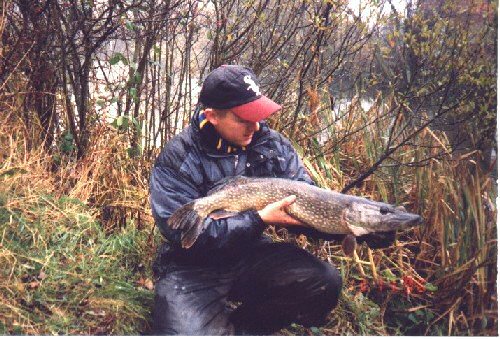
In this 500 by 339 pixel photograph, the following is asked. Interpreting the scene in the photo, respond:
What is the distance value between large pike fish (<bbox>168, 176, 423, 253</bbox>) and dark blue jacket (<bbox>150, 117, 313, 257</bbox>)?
8 centimetres

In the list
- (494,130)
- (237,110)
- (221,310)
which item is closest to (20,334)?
(221,310)

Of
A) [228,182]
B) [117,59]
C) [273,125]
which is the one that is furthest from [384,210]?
[117,59]

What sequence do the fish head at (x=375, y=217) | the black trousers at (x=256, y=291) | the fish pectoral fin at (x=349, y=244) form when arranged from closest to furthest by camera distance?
the fish head at (x=375, y=217), the fish pectoral fin at (x=349, y=244), the black trousers at (x=256, y=291)

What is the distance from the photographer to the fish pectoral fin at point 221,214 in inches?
119

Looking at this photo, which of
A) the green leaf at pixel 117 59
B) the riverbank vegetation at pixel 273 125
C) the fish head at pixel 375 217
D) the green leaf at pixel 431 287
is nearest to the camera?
the fish head at pixel 375 217

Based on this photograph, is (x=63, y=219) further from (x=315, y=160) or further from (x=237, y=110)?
(x=315, y=160)

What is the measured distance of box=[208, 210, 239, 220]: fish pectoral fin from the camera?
3020mm

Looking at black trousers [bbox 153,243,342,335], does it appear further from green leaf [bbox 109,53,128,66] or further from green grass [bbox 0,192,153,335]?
green leaf [bbox 109,53,128,66]

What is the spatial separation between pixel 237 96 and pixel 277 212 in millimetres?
702

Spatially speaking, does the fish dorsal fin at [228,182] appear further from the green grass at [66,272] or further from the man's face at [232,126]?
the green grass at [66,272]

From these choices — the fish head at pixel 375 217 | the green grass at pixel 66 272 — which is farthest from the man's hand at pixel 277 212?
the green grass at pixel 66 272

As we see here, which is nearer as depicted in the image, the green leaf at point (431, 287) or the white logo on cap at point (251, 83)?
the white logo on cap at point (251, 83)

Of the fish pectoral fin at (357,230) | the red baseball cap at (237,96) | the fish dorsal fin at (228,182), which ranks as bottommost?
the fish pectoral fin at (357,230)

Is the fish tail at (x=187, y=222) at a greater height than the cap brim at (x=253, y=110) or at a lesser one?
lesser
